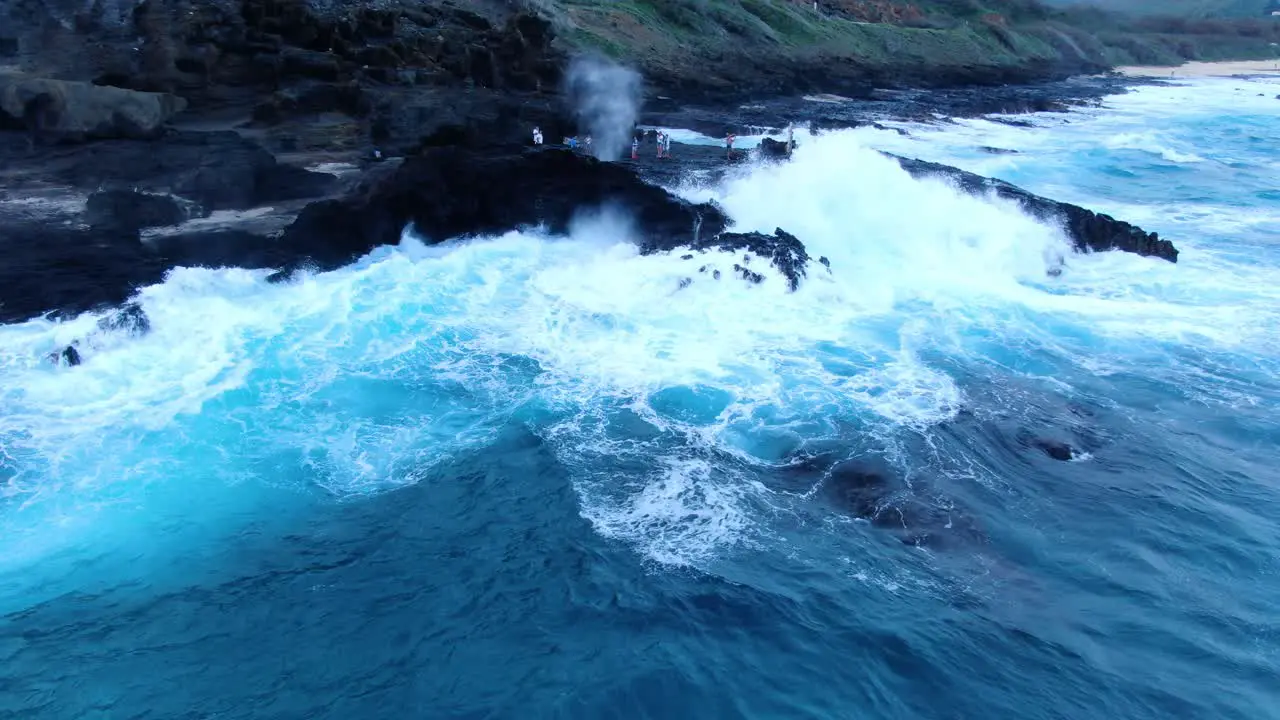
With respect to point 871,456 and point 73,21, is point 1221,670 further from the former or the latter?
point 73,21

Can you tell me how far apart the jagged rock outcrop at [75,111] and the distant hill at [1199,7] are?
88.1 m

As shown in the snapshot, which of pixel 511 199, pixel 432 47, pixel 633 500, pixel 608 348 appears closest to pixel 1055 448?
pixel 633 500

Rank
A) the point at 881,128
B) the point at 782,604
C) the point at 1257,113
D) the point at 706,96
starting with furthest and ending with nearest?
the point at 1257,113
the point at 706,96
the point at 881,128
the point at 782,604

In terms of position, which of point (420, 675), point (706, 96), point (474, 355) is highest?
point (706, 96)

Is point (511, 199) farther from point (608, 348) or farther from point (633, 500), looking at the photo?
point (633, 500)

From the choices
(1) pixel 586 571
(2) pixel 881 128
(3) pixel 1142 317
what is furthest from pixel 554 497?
(2) pixel 881 128

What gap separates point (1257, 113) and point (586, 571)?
50.5 metres

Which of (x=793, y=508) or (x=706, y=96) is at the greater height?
(x=706, y=96)

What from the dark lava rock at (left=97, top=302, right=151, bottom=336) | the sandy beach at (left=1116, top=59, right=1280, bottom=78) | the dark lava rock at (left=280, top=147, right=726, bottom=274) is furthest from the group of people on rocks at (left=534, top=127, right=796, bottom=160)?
the sandy beach at (left=1116, top=59, right=1280, bottom=78)

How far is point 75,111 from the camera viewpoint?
17.1 m

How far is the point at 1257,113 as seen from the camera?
4388cm

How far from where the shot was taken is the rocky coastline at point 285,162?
14.2 meters

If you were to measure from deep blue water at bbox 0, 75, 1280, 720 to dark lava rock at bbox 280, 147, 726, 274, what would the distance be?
0.81 metres

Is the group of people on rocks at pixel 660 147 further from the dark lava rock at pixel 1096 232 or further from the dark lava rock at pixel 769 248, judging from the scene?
the dark lava rock at pixel 1096 232
